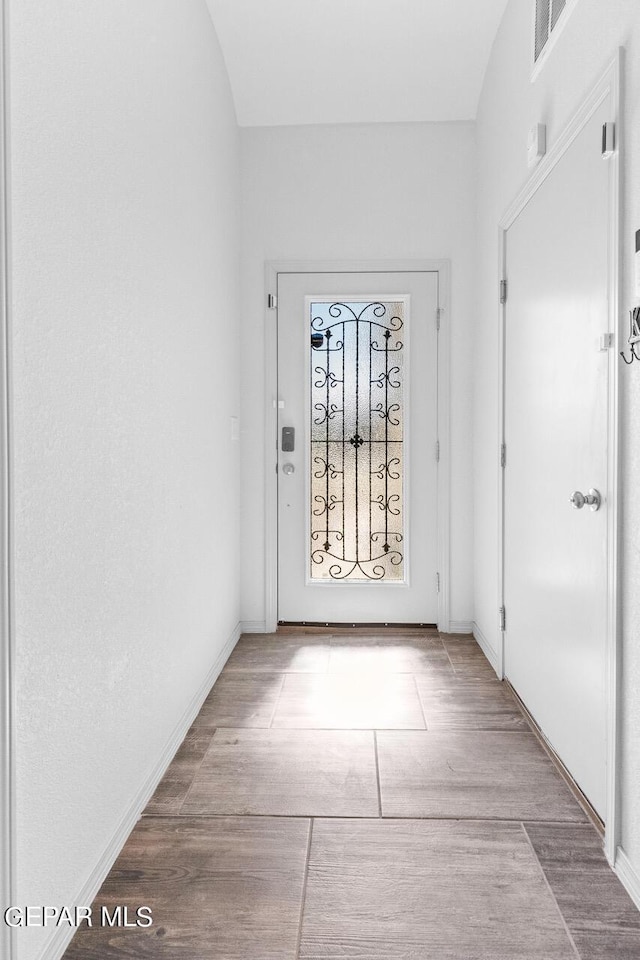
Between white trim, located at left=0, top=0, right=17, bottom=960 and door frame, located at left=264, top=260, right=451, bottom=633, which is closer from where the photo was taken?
white trim, located at left=0, top=0, right=17, bottom=960

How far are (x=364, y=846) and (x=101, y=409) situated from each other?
4.35 ft

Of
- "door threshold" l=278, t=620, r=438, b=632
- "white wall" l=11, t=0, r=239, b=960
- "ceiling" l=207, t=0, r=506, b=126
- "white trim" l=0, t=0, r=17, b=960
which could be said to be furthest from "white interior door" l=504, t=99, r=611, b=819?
"white trim" l=0, t=0, r=17, b=960

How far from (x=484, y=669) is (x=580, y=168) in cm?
215

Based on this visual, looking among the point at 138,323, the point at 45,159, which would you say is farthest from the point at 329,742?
the point at 45,159

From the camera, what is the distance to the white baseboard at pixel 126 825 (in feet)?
4.35

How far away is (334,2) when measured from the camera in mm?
2744

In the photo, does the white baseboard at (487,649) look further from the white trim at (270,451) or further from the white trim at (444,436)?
the white trim at (270,451)

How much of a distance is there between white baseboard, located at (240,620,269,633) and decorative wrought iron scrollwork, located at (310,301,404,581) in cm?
55

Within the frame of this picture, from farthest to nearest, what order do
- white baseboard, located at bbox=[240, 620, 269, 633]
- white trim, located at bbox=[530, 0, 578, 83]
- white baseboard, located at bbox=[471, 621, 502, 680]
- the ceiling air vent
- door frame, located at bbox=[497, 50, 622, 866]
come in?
1. white baseboard, located at bbox=[240, 620, 269, 633]
2. white baseboard, located at bbox=[471, 621, 502, 680]
3. the ceiling air vent
4. white trim, located at bbox=[530, 0, 578, 83]
5. door frame, located at bbox=[497, 50, 622, 866]

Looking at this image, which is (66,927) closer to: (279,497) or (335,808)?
(335,808)

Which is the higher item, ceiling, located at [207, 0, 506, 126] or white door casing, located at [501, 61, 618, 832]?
ceiling, located at [207, 0, 506, 126]

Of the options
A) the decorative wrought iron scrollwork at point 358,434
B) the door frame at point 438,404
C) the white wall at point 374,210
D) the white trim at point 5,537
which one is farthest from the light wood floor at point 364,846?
the white wall at point 374,210

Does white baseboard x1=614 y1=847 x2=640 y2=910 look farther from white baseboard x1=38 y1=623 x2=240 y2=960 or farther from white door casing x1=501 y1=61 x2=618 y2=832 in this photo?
white baseboard x1=38 y1=623 x2=240 y2=960

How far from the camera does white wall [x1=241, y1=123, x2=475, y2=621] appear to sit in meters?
3.60
